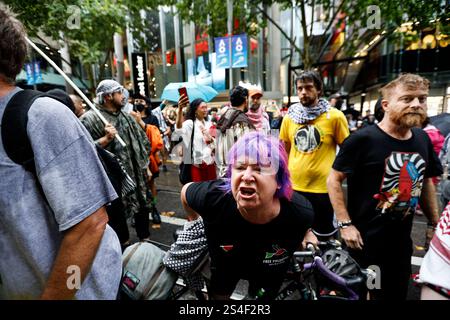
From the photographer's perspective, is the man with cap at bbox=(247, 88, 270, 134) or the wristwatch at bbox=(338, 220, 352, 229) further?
the man with cap at bbox=(247, 88, 270, 134)

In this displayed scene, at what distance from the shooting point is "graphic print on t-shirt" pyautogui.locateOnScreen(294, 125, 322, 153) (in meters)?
2.82

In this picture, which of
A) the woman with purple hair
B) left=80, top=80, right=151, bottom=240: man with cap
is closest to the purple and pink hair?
the woman with purple hair

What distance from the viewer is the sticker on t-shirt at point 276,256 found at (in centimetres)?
166

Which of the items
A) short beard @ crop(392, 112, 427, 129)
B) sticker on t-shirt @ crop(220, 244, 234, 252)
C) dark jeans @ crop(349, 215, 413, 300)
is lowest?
dark jeans @ crop(349, 215, 413, 300)

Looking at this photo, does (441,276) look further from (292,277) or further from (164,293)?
(164,293)

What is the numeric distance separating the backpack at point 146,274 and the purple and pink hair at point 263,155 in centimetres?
75

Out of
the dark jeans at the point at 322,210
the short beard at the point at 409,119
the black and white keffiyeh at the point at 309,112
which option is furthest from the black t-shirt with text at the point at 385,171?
the black and white keffiyeh at the point at 309,112

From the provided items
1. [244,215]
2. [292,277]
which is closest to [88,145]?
[244,215]

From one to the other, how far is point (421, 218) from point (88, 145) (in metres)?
5.36

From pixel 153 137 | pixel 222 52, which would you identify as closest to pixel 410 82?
pixel 153 137

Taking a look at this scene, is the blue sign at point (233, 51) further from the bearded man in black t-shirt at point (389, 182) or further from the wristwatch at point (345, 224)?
the wristwatch at point (345, 224)

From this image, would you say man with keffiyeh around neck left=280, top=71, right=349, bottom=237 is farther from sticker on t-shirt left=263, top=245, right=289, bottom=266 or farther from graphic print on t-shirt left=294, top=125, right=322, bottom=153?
sticker on t-shirt left=263, top=245, right=289, bottom=266

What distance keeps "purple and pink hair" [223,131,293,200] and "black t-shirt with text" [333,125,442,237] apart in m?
0.70

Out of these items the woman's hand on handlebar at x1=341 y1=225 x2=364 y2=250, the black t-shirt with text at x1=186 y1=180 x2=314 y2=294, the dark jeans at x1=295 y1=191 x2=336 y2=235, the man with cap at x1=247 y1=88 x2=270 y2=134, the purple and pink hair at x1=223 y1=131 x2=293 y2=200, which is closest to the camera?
the purple and pink hair at x1=223 y1=131 x2=293 y2=200
